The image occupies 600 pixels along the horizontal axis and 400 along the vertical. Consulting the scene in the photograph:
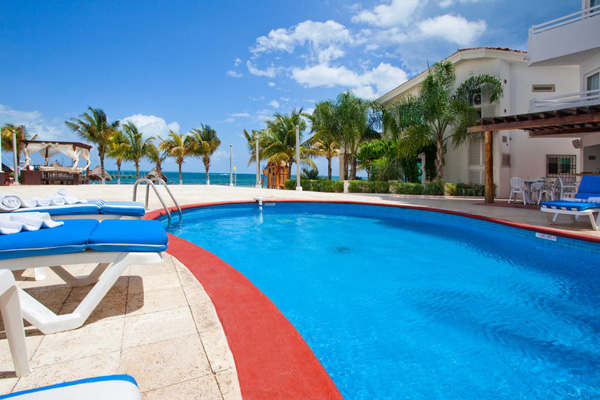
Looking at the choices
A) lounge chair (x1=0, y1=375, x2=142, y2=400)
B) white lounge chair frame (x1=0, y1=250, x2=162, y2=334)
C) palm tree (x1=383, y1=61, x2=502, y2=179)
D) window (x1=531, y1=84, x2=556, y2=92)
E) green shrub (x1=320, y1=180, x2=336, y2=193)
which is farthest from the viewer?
green shrub (x1=320, y1=180, x2=336, y2=193)

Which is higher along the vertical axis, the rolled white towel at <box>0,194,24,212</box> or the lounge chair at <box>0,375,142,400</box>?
the rolled white towel at <box>0,194,24,212</box>

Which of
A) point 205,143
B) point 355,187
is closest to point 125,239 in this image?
point 355,187

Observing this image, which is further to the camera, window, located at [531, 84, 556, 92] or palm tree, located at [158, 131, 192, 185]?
palm tree, located at [158, 131, 192, 185]

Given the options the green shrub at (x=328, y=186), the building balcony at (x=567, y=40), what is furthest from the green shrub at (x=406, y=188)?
the building balcony at (x=567, y=40)

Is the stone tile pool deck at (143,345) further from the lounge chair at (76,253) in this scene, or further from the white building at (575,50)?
the white building at (575,50)

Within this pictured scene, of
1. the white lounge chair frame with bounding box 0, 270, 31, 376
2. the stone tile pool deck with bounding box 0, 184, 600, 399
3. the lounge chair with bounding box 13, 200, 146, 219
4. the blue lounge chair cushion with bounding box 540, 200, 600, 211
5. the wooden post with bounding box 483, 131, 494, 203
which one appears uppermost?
the wooden post with bounding box 483, 131, 494, 203

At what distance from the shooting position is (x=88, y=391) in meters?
0.69

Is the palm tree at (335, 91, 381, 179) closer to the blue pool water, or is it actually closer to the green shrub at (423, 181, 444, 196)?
the green shrub at (423, 181, 444, 196)

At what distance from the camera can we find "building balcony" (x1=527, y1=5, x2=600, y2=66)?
32.0 ft

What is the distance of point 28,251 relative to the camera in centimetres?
193

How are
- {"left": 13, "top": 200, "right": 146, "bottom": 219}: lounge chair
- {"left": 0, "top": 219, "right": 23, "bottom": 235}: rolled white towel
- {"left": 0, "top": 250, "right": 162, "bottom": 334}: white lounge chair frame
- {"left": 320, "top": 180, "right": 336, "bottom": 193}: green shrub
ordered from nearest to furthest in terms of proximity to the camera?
{"left": 0, "top": 250, "right": 162, "bottom": 334}: white lounge chair frame
{"left": 0, "top": 219, "right": 23, "bottom": 235}: rolled white towel
{"left": 13, "top": 200, "right": 146, "bottom": 219}: lounge chair
{"left": 320, "top": 180, "right": 336, "bottom": 193}: green shrub

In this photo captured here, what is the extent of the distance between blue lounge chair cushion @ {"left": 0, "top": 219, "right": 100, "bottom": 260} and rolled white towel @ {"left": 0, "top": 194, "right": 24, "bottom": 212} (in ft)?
4.43

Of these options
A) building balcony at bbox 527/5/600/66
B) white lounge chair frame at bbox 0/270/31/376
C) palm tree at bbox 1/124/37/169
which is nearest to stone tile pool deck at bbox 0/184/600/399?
white lounge chair frame at bbox 0/270/31/376

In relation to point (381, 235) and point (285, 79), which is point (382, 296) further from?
point (285, 79)
